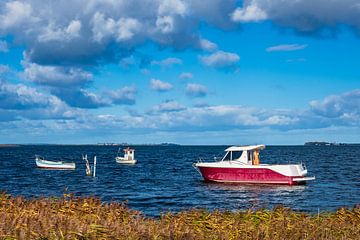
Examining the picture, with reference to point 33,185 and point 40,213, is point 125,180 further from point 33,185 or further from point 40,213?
point 40,213

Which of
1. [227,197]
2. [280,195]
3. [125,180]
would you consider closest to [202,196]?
[227,197]

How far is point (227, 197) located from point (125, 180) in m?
19.7

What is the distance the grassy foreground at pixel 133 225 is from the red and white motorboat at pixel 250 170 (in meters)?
31.3

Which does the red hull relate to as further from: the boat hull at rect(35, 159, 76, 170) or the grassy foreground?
the boat hull at rect(35, 159, 76, 170)

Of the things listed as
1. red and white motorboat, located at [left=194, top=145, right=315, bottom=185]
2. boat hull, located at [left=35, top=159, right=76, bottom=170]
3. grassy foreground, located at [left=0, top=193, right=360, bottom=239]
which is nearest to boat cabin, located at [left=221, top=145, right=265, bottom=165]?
red and white motorboat, located at [left=194, top=145, right=315, bottom=185]

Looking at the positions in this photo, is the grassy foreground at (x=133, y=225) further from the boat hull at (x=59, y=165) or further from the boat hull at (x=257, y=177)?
Result: the boat hull at (x=59, y=165)

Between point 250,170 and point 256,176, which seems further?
point 250,170

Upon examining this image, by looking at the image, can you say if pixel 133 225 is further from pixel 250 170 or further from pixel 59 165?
pixel 59 165

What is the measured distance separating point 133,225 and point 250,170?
3626cm

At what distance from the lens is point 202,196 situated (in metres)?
40.2

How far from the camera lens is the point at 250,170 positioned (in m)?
47.1

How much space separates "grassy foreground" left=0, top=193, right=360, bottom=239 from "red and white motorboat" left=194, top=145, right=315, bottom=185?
31340mm

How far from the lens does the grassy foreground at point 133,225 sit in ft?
33.6

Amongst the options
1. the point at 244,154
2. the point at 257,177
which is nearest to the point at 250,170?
the point at 257,177
